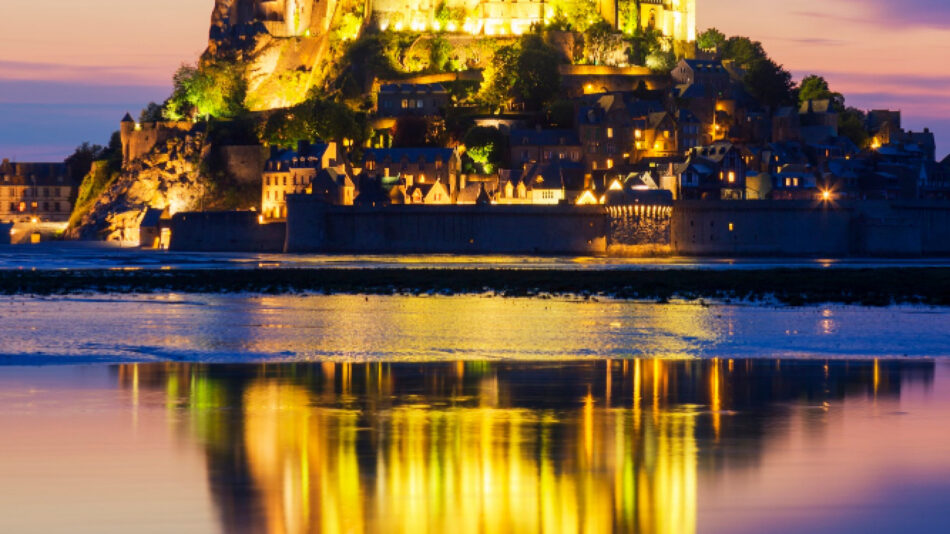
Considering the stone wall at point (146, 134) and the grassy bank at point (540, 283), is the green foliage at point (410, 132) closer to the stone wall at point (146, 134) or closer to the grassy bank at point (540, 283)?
the stone wall at point (146, 134)

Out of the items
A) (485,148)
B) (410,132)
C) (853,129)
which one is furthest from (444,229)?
(853,129)

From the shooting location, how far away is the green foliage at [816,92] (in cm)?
9889

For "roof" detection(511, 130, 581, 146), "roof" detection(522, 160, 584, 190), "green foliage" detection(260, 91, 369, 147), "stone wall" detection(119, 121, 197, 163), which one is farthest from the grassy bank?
"stone wall" detection(119, 121, 197, 163)

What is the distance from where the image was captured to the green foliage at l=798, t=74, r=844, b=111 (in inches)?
3893

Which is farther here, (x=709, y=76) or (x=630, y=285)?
(x=709, y=76)

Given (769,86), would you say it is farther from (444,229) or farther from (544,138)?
(444,229)

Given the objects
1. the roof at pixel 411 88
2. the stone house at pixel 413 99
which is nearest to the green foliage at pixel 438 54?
the roof at pixel 411 88

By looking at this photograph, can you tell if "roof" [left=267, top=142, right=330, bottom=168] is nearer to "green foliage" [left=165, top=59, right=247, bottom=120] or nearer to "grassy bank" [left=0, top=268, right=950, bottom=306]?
"green foliage" [left=165, top=59, right=247, bottom=120]

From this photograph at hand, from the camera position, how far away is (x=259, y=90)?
10600cm

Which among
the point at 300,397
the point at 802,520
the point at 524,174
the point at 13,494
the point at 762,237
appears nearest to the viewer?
the point at 802,520

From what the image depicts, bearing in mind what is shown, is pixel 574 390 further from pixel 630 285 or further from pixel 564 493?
pixel 630 285

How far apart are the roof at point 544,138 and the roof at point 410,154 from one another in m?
4.10

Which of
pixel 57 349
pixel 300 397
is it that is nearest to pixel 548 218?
pixel 57 349

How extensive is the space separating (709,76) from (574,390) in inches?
2885
